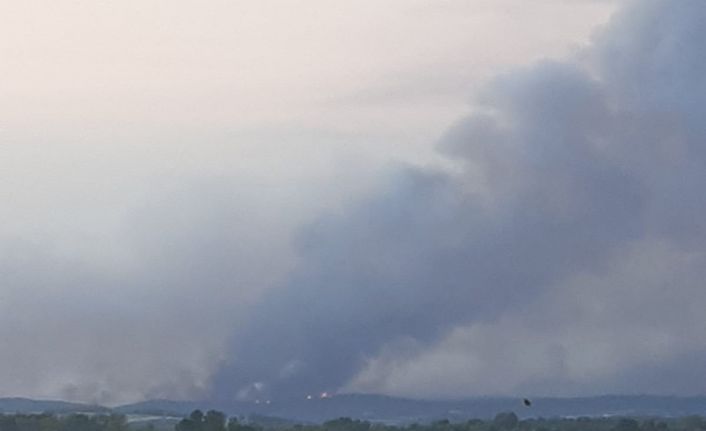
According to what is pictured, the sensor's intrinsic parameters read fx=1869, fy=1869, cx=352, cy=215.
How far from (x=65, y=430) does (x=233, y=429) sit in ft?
58.6

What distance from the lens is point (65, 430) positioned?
199 m

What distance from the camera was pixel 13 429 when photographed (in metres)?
198

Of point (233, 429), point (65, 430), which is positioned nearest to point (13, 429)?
point (65, 430)

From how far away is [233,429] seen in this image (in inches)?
7849

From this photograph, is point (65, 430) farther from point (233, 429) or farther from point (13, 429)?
point (233, 429)

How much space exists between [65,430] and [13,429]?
215 inches

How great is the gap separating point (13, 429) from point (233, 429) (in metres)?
23.2
